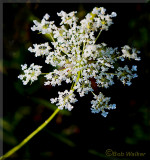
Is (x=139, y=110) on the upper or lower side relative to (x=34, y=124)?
upper

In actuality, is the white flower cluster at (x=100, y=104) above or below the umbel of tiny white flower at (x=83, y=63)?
below

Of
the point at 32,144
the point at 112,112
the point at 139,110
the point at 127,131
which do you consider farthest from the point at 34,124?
the point at 139,110

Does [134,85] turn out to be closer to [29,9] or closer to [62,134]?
[62,134]

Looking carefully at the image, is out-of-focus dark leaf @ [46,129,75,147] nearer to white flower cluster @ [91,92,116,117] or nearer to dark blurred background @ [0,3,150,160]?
dark blurred background @ [0,3,150,160]

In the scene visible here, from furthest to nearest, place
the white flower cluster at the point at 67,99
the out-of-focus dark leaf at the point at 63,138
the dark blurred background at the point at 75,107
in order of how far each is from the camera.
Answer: the out-of-focus dark leaf at the point at 63,138, the dark blurred background at the point at 75,107, the white flower cluster at the point at 67,99

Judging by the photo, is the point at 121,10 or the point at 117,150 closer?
the point at 117,150

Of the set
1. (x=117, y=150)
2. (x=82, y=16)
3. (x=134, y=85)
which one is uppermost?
(x=82, y=16)

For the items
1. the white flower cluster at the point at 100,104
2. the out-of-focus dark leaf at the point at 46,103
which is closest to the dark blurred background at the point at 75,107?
the out-of-focus dark leaf at the point at 46,103

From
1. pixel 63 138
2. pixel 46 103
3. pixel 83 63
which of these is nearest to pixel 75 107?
pixel 46 103

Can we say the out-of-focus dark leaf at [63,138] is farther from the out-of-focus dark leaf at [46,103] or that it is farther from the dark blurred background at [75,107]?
the out-of-focus dark leaf at [46,103]
